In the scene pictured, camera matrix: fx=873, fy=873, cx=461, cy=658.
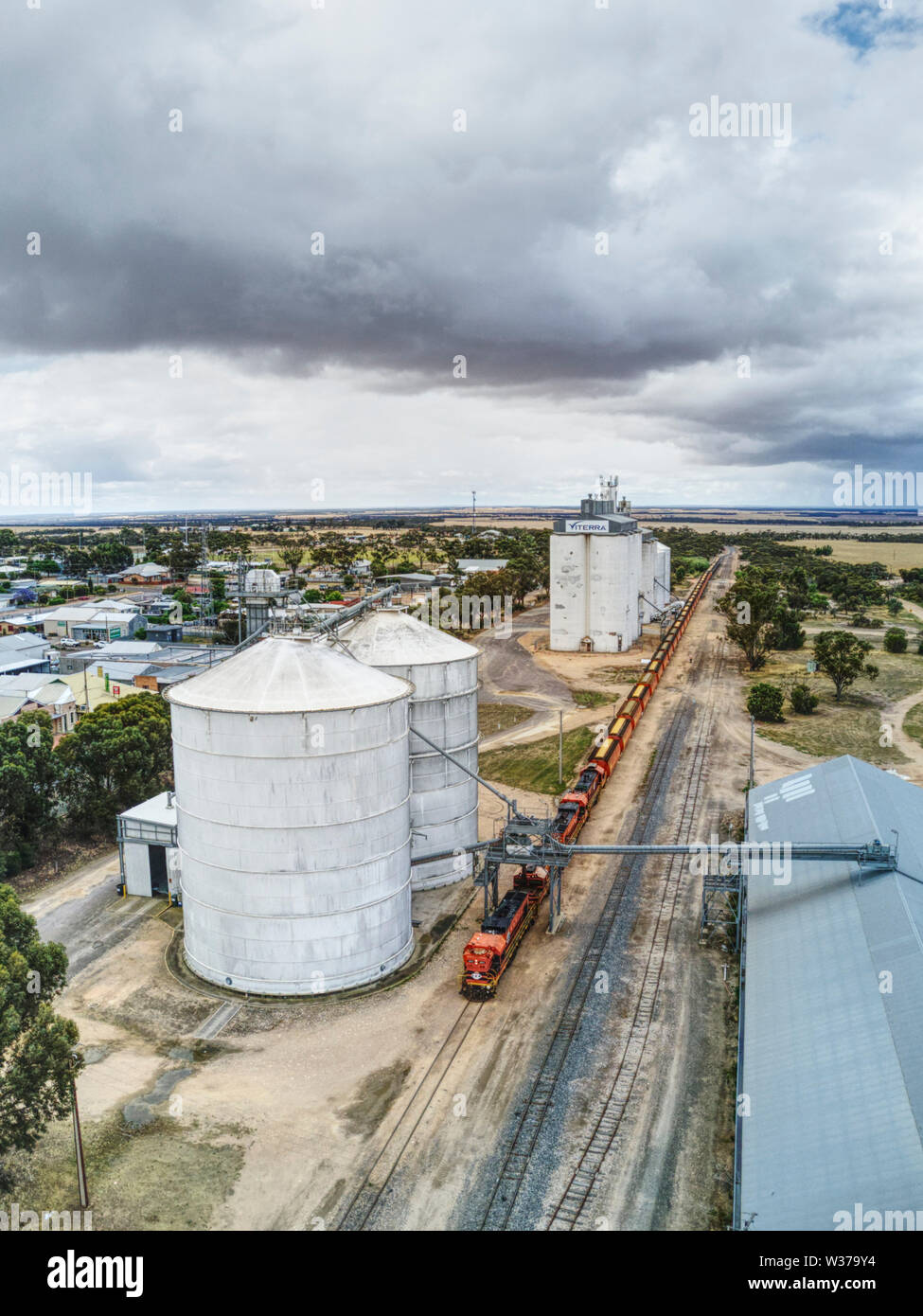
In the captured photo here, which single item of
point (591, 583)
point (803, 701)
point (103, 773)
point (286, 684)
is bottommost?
point (803, 701)

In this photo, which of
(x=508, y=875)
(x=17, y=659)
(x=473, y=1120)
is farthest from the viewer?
(x=17, y=659)

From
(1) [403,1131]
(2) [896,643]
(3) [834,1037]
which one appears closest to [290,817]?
(1) [403,1131]

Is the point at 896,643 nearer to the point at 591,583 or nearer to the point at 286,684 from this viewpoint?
the point at 591,583

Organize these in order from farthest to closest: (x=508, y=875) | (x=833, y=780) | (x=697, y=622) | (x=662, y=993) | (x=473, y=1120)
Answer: (x=697, y=622)
(x=508, y=875)
(x=833, y=780)
(x=662, y=993)
(x=473, y=1120)

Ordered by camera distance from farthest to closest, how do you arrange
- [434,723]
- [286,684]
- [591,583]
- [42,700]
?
[591,583]
[42,700]
[434,723]
[286,684]
